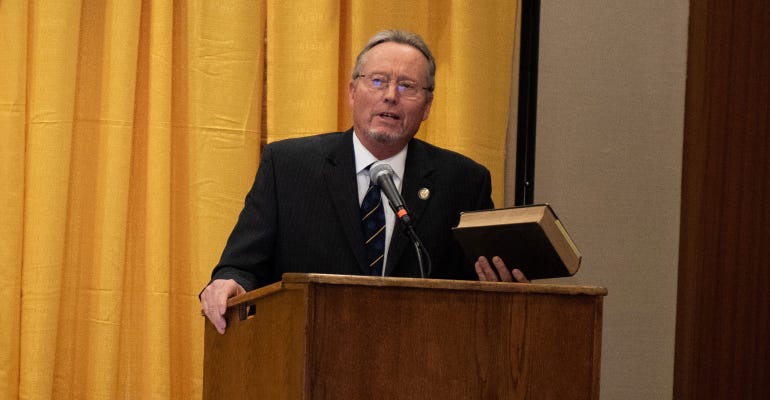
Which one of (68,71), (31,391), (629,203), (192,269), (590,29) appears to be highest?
(590,29)

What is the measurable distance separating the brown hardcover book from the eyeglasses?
66cm

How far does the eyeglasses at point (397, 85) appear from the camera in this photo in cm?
273

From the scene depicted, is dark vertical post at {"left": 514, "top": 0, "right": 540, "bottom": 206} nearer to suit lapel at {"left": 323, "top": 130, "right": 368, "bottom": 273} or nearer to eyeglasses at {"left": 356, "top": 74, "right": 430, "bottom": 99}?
eyeglasses at {"left": 356, "top": 74, "right": 430, "bottom": 99}

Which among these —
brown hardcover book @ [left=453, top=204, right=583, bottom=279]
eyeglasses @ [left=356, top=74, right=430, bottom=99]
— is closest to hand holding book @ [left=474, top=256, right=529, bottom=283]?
brown hardcover book @ [left=453, top=204, right=583, bottom=279]

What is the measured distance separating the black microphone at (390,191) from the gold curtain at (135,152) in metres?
1.30

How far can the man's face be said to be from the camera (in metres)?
2.69

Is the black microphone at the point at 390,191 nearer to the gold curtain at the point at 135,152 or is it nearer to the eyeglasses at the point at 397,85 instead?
the eyeglasses at the point at 397,85

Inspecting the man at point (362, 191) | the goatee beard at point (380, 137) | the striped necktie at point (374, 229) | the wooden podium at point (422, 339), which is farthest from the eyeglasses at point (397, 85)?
the wooden podium at point (422, 339)

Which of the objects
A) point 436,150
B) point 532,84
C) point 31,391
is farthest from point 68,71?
point 532,84

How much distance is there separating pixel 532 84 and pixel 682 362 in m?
1.15

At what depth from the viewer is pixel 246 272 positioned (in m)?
2.54

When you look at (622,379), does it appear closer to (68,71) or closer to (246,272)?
Answer: (246,272)

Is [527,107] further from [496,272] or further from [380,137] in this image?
[496,272]

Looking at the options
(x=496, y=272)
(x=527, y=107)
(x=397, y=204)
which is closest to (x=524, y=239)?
(x=496, y=272)
